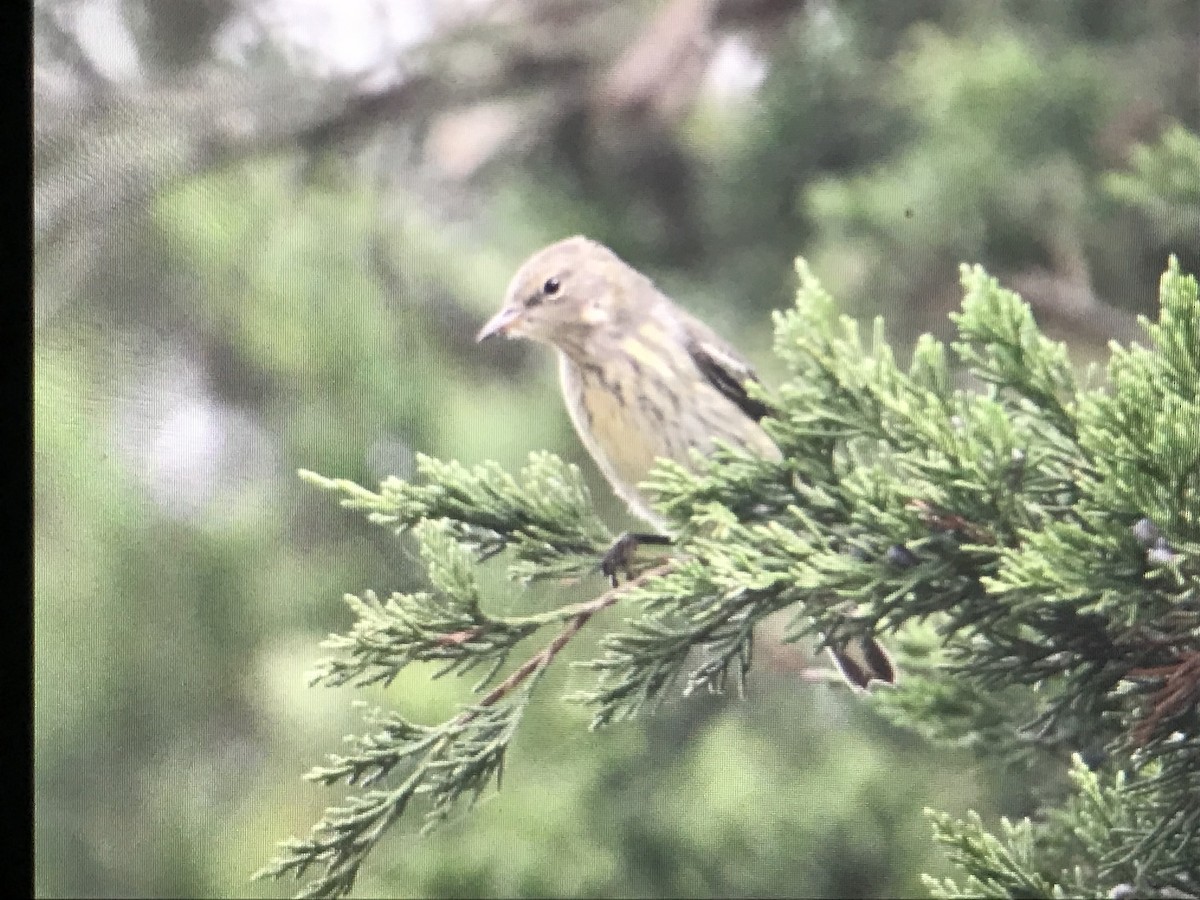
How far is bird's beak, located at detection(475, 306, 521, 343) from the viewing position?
2.51ft

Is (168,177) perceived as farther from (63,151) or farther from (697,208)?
(697,208)

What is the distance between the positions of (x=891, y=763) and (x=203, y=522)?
45 centimetres

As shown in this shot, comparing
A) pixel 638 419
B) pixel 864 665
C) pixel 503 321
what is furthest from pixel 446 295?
pixel 864 665

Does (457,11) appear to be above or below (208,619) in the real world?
above

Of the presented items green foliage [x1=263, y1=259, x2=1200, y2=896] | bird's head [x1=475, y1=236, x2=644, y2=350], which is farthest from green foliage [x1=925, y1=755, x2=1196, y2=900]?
bird's head [x1=475, y1=236, x2=644, y2=350]

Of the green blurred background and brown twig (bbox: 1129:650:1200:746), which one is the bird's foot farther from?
brown twig (bbox: 1129:650:1200:746)

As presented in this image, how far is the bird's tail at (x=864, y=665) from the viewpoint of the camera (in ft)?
2.33

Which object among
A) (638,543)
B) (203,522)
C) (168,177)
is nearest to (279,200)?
(168,177)

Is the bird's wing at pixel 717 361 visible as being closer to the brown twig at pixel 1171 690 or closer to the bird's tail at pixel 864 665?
the bird's tail at pixel 864 665

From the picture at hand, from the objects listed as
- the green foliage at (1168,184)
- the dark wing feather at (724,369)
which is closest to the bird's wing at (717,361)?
the dark wing feather at (724,369)

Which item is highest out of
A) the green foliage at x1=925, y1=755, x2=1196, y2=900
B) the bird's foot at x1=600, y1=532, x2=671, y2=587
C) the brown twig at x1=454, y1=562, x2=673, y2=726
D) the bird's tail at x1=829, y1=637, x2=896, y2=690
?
the bird's foot at x1=600, y1=532, x2=671, y2=587

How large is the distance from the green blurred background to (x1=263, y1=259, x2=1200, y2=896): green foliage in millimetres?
21

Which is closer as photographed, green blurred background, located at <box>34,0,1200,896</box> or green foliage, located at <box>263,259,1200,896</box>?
green foliage, located at <box>263,259,1200,896</box>

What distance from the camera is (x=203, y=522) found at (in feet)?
2.61
